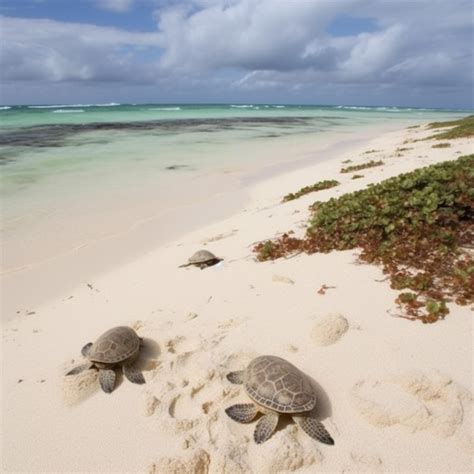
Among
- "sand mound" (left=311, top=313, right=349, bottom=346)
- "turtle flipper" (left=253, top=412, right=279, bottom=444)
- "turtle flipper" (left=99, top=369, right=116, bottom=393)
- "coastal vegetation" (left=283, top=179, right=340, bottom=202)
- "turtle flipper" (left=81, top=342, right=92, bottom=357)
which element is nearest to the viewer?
"turtle flipper" (left=253, top=412, right=279, bottom=444)

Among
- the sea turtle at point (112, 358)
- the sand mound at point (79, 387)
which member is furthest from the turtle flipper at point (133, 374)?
the sand mound at point (79, 387)

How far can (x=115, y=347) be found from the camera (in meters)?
4.17

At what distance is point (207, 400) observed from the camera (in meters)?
3.66

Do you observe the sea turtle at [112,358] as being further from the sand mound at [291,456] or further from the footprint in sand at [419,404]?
the footprint in sand at [419,404]

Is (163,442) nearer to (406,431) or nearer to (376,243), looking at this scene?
(406,431)

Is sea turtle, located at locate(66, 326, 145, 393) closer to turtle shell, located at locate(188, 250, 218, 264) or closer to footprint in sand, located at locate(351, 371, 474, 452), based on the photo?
footprint in sand, located at locate(351, 371, 474, 452)

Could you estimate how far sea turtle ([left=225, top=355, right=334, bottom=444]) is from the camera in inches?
128

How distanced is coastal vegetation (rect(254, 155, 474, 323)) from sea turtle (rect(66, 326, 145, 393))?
10.0 ft

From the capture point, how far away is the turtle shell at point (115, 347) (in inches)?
161

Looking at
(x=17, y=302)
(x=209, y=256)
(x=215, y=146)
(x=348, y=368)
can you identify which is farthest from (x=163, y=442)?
(x=215, y=146)

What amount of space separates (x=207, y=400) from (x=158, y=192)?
35.8 ft

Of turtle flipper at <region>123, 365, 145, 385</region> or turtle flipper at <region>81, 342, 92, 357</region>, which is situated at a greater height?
turtle flipper at <region>123, 365, 145, 385</region>

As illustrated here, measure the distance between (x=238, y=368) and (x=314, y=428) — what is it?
1.11 m

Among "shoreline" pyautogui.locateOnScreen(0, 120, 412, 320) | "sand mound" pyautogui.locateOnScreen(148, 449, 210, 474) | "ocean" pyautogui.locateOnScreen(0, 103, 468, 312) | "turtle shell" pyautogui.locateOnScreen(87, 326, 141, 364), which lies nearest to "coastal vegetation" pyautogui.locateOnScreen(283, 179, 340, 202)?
"shoreline" pyautogui.locateOnScreen(0, 120, 412, 320)
